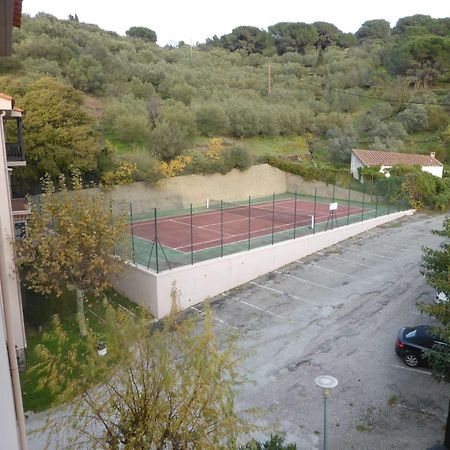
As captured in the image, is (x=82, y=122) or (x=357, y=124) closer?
(x=82, y=122)

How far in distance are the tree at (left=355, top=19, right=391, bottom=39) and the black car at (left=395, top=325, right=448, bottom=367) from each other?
355 feet

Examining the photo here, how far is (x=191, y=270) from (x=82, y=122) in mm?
14564

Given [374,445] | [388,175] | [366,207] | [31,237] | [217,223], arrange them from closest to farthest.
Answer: [374,445]
[31,237]
[217,223]
[366,207]
[388,175]

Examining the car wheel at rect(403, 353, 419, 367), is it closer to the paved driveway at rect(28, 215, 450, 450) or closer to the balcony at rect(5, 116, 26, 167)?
the paved driveway at rect(28, 215, 450, 450)

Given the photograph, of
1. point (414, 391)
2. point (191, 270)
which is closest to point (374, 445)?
point (414, 391)

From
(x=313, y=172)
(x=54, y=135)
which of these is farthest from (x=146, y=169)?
(x=313, y=172)

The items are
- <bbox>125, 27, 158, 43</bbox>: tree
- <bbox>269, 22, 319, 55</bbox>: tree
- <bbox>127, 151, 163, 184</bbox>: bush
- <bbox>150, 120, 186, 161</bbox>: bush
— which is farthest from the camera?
<bbox>125, 27, 158, 43</bbox>: tree

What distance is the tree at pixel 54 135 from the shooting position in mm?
24844

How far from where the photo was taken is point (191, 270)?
17.7 m

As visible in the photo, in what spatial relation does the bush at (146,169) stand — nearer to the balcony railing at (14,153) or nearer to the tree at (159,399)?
the balcony railing at (14,153)

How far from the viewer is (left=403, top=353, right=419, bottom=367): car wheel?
1274 cm

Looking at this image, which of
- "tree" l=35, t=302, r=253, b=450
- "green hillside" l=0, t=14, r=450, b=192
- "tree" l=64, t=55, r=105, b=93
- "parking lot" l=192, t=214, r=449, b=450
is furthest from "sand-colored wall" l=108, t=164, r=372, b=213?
"tree" l=35, t=302, r=253, b=450

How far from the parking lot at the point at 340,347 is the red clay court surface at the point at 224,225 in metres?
3.10

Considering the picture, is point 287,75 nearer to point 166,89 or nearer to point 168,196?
point 166,89
